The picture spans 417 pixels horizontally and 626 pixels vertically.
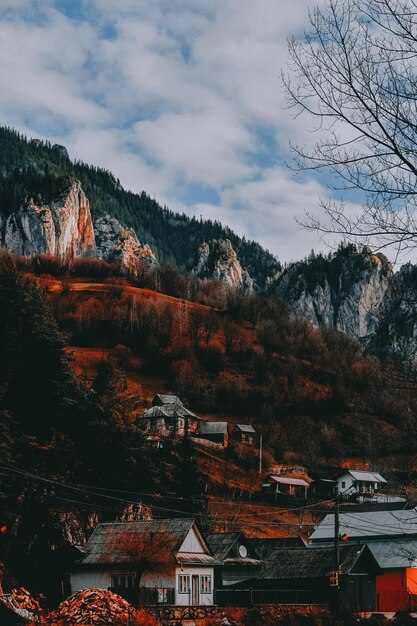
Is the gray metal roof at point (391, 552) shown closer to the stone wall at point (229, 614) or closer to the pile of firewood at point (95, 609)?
the stone wall at point (229, 614)

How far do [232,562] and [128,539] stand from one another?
9169mm

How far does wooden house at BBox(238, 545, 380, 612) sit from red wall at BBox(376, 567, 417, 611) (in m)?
2.72

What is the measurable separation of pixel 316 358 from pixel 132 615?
103664mm

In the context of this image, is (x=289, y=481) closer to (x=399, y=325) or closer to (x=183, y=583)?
(x=183, y=583)

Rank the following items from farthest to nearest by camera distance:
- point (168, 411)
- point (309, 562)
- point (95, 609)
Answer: point (168, 411) < point (309, 562) < point (95, 609)

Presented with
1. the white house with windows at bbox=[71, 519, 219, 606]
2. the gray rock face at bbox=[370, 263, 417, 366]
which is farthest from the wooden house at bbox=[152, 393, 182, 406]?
the gray rock face at bbox=[370, 263, 417, 366]

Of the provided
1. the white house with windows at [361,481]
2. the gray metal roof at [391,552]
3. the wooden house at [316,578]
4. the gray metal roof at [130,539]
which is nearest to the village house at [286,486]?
the white house with windows at [361,481]

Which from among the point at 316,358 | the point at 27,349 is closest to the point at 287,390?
the point at 316,358

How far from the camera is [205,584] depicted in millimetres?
40719

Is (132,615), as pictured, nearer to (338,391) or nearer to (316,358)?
(338,391)

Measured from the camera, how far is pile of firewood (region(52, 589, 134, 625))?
28.7m

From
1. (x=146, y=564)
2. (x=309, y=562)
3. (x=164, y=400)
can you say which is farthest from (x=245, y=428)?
(x=146, y=564)

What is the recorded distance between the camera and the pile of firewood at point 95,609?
28.7 meters

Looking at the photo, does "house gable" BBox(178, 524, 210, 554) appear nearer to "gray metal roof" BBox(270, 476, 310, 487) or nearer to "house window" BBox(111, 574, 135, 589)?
"house window" BBox(111, 574, 135, 589)
